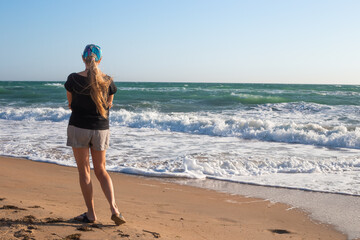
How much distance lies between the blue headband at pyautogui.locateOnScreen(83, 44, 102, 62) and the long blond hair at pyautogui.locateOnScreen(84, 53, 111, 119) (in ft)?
0.09

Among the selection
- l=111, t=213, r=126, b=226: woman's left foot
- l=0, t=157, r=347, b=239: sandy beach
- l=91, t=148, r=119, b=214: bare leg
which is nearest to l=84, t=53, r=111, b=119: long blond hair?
l=91, t=148, r=119, b=214: bare leg

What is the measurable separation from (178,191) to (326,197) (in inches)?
80.9

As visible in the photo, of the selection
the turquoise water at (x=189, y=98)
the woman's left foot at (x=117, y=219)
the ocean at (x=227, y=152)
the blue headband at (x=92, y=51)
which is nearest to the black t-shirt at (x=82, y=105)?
the blue headband at (x=92, y=51)

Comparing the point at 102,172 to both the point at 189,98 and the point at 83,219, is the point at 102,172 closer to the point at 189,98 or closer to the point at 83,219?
the point at 83,219

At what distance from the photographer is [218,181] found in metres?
5.79

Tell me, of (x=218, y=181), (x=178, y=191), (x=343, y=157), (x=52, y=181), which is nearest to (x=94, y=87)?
(x=178, y=191)

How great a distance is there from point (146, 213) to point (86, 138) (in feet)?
4.30

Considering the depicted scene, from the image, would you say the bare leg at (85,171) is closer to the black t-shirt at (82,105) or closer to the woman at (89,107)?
the woman at (89,107)

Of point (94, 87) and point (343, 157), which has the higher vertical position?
point (94, 87)

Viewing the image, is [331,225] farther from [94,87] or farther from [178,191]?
[94,87]

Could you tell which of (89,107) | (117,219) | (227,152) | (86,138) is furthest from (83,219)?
(227,152)

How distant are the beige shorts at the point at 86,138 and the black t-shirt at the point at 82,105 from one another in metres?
0.03

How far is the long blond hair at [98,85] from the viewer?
289 centimetres

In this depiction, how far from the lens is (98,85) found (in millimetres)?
2908
